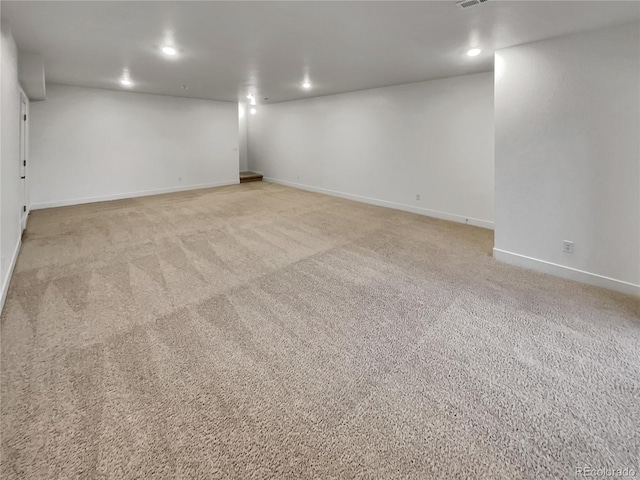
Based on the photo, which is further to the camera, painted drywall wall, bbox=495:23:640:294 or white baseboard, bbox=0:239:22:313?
painted drywall wall, bbox=495:23:640:294

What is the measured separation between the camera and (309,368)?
197 cm

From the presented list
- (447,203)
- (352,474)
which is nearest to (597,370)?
(352,474)

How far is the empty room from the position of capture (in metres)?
1.50

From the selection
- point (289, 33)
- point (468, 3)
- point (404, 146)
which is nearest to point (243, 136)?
point (404, 146)

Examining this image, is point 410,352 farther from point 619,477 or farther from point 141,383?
point 141,383

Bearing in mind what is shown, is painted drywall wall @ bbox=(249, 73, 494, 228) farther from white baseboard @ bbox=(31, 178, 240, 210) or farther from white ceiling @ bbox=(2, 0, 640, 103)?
white baseboard @ bbox=(31, 178, 240, 210)

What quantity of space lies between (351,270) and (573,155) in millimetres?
2484

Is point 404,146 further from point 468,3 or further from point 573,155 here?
point 468,3

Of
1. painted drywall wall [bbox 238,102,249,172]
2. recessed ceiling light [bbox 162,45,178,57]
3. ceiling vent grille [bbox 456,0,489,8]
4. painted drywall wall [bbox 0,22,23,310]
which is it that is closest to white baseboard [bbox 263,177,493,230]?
painted drywall wall [bbox 238,102,249,172]

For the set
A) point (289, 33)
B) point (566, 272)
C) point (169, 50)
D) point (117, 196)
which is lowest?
point (566, 272)

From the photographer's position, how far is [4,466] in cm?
132

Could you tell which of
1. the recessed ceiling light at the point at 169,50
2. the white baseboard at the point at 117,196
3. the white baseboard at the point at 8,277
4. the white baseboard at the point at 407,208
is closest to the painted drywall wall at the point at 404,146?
the white baseboard at the point at 407,208

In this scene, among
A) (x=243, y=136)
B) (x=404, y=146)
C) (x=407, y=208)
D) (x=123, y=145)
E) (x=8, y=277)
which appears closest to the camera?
(x=8, y=277)

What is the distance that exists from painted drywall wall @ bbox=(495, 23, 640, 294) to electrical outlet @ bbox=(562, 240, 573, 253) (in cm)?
4
